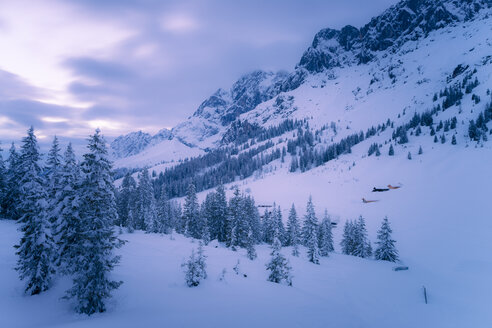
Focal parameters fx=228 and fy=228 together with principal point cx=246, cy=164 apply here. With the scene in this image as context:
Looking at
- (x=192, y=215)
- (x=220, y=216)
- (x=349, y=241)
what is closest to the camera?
(x=349, y=241)

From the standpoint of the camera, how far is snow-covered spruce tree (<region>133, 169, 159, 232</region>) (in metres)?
43.7

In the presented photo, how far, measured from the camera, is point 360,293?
65.2 feet

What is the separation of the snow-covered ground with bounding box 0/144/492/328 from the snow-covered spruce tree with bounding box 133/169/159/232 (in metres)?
14.7

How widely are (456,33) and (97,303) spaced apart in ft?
816

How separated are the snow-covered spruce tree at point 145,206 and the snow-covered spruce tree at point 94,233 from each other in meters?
33.4

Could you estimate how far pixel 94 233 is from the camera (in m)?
11.3

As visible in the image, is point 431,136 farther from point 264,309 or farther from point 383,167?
point 264,309

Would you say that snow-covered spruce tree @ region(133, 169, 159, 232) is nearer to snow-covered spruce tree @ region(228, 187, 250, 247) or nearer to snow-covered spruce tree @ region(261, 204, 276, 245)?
snow-covered spruce tree @ region(228, 187, 250, 247)

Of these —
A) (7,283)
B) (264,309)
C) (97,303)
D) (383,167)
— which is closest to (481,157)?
(383,167)

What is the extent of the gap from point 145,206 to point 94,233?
38.4m

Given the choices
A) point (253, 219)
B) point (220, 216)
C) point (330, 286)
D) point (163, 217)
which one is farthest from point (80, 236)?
point (253, 219)

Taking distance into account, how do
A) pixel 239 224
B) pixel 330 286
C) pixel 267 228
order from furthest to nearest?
pixel 267 228
pixel 239 224
pixel 330 286

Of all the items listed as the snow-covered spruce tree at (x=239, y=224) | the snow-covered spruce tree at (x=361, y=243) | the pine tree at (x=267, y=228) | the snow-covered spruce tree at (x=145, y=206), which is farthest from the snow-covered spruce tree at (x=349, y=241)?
the snow-covered spruce tree at (x=145, y=206)

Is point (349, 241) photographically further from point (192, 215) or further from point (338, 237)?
point (192, 215)
